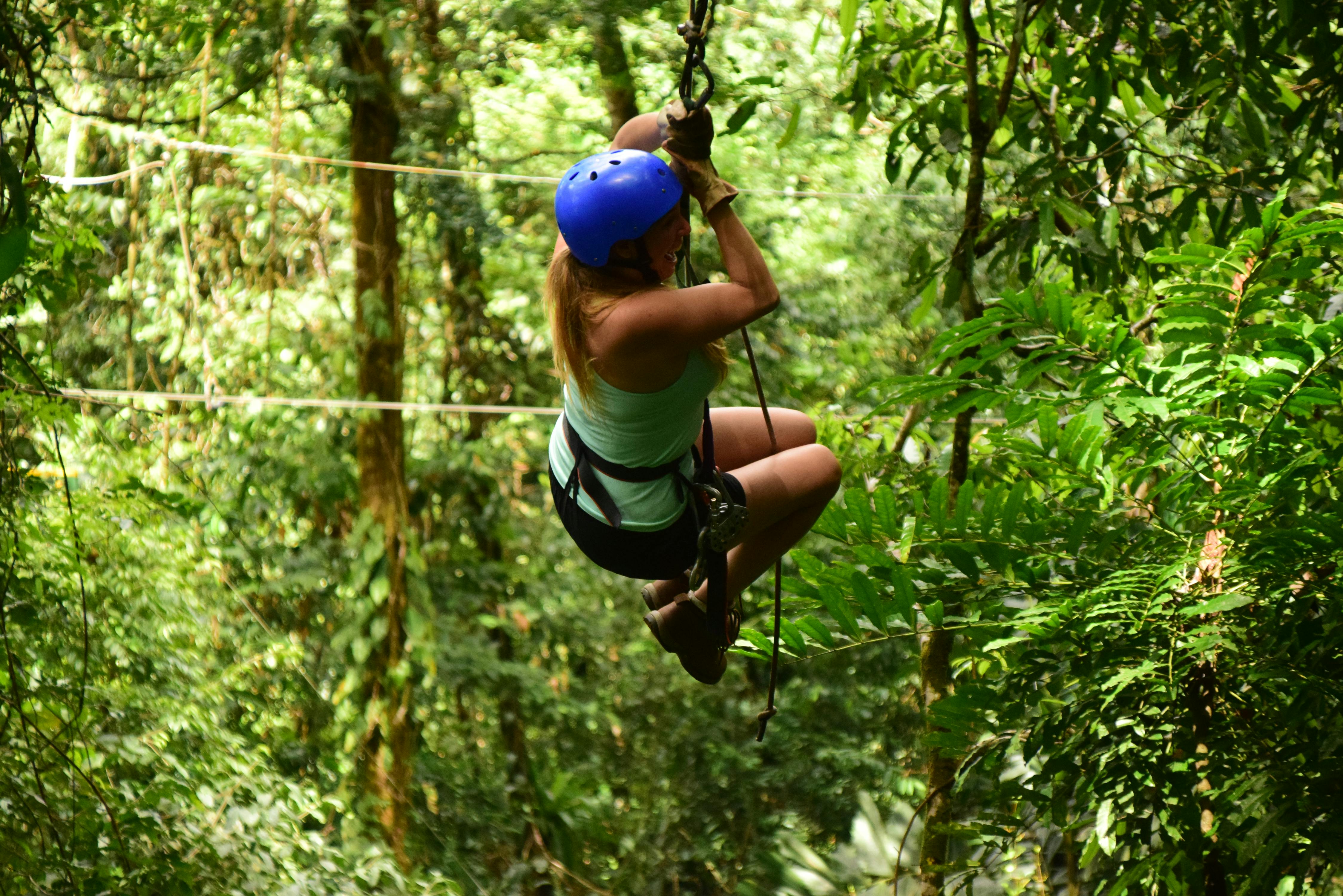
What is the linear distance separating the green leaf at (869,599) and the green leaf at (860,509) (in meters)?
0.12

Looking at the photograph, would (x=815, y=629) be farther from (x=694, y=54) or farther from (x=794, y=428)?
(x=694, y=54)

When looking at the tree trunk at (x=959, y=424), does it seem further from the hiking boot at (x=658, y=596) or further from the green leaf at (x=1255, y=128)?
the hiking boot at (x=658, y=596)

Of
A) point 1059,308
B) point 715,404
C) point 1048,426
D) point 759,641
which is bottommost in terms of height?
point 715,404

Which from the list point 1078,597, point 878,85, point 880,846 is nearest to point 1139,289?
point 878,85

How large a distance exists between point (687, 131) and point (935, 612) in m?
1.11

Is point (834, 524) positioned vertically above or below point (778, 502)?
below

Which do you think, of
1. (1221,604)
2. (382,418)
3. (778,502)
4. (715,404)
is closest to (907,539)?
(778,502)

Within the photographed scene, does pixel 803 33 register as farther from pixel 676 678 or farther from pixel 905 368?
pixel 676 678

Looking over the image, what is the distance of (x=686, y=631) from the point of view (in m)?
2.52

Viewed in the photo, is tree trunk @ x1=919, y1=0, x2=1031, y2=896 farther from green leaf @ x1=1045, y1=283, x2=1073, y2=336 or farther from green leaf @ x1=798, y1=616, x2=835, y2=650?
green leaf @ x1=1045, y1=283, x2=1073, y2=336

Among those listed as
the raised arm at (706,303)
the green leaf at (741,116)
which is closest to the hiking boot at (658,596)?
the raised arm at (706,303)

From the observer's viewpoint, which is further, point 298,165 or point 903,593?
point 298,165

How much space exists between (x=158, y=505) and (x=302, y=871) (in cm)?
151

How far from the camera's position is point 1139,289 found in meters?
3.89
